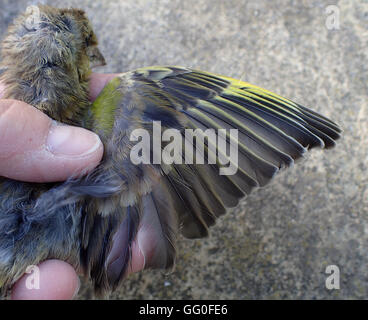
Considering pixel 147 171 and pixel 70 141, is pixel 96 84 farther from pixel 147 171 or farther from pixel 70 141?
pixel 147 171

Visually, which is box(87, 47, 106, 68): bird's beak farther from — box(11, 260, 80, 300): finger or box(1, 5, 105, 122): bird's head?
box(11, 260, 80, 300): finger

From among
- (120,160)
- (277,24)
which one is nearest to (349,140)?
(277,24)

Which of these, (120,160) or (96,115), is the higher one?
(96,115)

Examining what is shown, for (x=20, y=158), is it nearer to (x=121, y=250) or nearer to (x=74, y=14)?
(x=121, y=250)

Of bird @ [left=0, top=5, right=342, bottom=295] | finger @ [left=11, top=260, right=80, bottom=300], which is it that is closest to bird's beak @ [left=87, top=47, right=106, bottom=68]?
bird @ [left=0, top=5, right=342, bottom=295]

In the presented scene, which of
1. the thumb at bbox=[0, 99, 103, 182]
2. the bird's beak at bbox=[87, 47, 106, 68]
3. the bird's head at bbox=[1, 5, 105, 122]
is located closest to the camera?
the thumb at bbox=[0, 99, 103, 182]

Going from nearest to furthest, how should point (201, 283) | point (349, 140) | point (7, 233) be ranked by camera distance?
point (7, 233) < point (201, 283) < point (349, 140)

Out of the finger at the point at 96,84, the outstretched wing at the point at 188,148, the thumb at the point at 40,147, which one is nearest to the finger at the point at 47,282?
the outstretched wing at the point at 188,148
